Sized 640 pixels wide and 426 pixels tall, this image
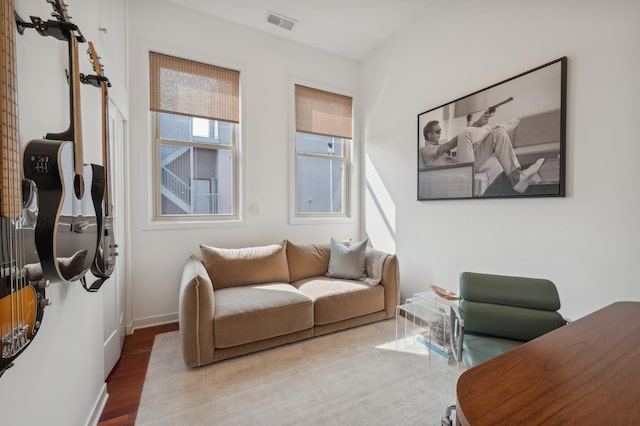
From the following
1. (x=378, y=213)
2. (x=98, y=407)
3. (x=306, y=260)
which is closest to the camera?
(x=98, y=407)

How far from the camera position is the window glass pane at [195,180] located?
2.88 meters

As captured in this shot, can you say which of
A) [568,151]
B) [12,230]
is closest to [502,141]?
[568,151]

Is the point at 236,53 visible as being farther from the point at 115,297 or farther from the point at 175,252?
the point at 115,297

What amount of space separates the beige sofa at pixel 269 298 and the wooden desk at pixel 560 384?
Answer: 1766 mm

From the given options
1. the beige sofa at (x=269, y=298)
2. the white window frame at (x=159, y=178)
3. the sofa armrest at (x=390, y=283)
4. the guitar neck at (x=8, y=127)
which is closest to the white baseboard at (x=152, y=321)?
the beige sofa at (x=269, y=298)

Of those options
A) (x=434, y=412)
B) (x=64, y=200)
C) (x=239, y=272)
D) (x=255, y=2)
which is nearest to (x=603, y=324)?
(x=434, y=412)

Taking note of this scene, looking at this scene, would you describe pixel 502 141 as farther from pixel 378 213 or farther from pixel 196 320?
pixel 196 320

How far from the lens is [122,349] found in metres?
2.25

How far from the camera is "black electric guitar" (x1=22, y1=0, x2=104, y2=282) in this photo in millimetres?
858

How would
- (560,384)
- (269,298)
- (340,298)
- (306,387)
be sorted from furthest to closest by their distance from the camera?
(340,298) < (269,298) < (306,387) < (560,384)

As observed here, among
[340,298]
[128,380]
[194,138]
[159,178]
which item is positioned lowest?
[128,380]

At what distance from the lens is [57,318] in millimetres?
1102

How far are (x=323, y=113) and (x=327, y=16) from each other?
1073 millimetres

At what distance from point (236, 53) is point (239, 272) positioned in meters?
2.49
